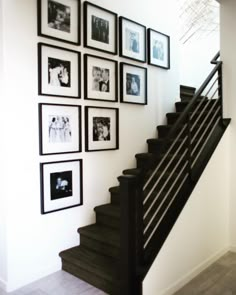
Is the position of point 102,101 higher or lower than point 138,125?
higher

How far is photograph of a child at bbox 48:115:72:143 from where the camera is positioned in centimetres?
288

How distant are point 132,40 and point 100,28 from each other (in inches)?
21.5

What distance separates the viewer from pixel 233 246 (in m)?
3.50

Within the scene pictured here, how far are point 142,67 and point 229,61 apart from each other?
1060mm

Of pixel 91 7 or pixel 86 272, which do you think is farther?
pixel 91 7

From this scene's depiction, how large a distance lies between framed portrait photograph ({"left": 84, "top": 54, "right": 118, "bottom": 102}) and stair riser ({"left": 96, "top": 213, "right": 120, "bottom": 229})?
1281mm

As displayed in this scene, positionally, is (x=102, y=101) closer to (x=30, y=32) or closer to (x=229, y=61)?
(x=30, y=32)

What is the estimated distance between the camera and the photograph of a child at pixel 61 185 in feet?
9.56

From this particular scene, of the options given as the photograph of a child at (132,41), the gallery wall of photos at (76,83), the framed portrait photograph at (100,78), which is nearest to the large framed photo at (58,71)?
the gallery wall of photos at (76,83)

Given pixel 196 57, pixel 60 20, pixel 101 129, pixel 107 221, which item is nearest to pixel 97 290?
pixel 107 221

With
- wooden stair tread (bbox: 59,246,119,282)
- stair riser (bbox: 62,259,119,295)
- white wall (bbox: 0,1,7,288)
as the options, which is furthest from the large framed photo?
stair riser (bbox: 62,259,119,295)

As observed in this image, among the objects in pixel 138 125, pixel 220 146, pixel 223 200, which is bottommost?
pixel 223 200

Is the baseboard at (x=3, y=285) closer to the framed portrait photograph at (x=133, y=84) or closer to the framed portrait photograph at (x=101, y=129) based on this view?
the framed portrait photograph at (x=101, y=129)

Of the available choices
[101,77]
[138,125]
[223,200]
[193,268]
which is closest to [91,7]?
[101,77]
